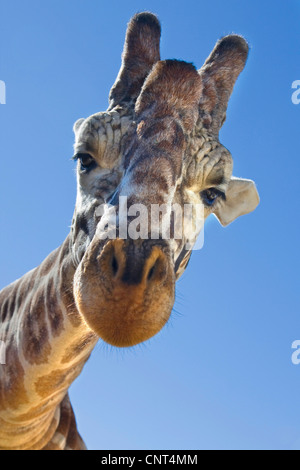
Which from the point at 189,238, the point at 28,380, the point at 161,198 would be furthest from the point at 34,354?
the point at 161,198

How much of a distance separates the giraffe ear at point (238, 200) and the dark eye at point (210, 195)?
1123mm

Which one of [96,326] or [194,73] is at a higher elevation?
[194,73]

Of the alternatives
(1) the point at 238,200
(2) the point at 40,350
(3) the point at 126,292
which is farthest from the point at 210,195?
(2) the point at 40,350

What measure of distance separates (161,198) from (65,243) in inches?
68.8

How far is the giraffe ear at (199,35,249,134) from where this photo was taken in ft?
15.3

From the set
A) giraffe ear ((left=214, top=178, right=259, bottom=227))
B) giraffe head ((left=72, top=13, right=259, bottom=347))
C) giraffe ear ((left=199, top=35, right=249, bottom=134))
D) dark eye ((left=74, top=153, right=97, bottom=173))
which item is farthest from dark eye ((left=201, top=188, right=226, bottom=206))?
giraffe ear ((left=214, top=178, right=259, bottom=227))

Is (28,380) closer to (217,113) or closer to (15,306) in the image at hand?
(15,306)

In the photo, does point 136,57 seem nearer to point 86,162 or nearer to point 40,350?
point 86,162

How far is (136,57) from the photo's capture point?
4.86m

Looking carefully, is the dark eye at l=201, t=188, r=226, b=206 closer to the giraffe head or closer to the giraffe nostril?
the giraffe head

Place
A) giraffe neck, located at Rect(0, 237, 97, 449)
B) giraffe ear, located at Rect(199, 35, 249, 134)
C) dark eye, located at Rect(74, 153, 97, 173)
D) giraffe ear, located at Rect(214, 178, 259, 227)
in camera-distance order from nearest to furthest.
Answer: dark eye, located at Rect(74, 153, 97, 173)
giraffe neck, located at Rect(0, 237, 97, 449)
giraffe ear, located at Rect(199, 35, 249, 134)
giraffe ear, located at Rect(214, 178, 259, 227)

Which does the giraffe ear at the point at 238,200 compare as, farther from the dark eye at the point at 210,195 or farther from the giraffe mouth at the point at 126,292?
the giraffe mouth at the point at 126,292

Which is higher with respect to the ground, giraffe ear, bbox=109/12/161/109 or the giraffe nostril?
giraffe ear, bbox=109/12/161/109
